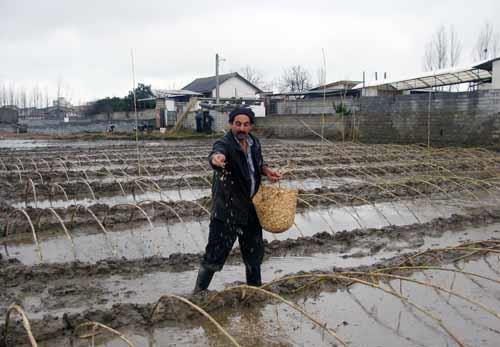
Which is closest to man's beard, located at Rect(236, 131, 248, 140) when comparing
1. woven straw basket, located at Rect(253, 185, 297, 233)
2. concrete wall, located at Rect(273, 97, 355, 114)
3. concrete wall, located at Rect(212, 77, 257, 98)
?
woven straw basket, located at Rect(253, 185, 297, 233)

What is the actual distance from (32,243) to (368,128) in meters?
14.7

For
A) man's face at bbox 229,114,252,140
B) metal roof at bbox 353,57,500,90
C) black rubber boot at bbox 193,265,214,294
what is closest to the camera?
man's face at bbox 229,114,252,140

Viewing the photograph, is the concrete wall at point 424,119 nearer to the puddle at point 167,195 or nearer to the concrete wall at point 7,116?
the puddle at point 167,195

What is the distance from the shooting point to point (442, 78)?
20.5 m

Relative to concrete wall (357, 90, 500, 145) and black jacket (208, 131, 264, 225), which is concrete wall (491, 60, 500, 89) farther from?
black jacket (208, 131, 264, 225)

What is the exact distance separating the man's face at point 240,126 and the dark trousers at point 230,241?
0.49 m

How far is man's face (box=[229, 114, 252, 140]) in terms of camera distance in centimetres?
305

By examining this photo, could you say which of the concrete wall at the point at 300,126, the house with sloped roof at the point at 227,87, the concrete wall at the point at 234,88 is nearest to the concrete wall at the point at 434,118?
the concrete wall at the point at 300,126

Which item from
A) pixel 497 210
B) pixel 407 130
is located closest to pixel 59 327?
pixel 497 210

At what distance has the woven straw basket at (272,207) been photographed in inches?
124

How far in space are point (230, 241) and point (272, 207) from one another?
1.15 feet

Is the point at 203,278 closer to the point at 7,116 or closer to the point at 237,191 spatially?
the point at 237,191

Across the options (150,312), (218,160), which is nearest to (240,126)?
(218,160)

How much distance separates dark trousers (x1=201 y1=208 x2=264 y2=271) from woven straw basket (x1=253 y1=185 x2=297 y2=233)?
0.05 m
